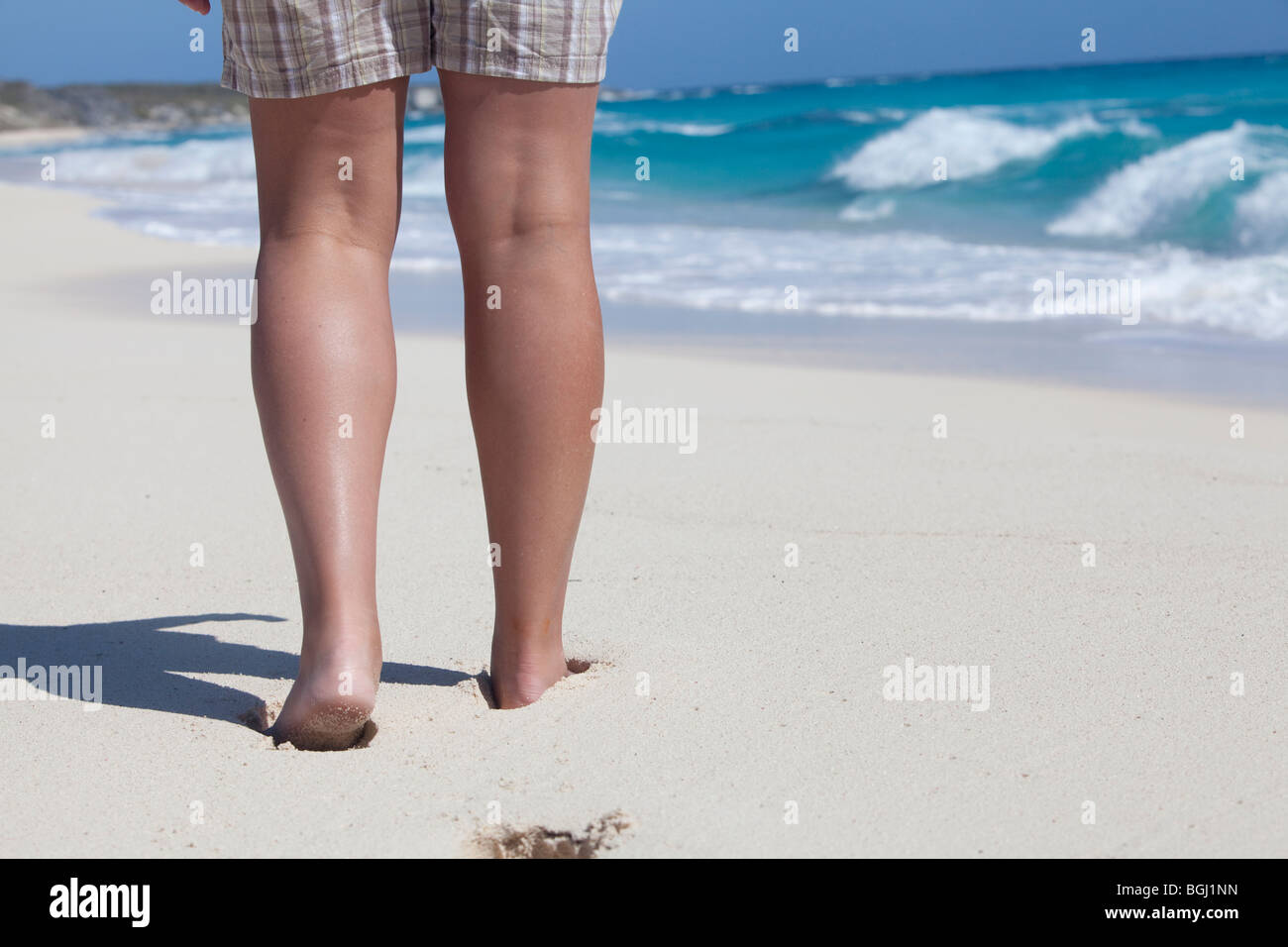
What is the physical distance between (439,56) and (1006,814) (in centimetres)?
99

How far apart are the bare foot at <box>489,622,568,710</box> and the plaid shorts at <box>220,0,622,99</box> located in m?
0.65

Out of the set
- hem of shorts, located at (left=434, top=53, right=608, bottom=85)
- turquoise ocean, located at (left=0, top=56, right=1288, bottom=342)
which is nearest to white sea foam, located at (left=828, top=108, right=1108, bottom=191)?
turquoise ocean, located at (left=0, top=56, right=1288, bottom=342)

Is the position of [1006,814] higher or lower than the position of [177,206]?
higher

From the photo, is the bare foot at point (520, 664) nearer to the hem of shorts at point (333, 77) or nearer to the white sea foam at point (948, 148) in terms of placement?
the hem of shorts at point (333, 77)

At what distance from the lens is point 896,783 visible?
136 centimetres

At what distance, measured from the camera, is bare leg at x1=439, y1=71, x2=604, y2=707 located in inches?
55.7

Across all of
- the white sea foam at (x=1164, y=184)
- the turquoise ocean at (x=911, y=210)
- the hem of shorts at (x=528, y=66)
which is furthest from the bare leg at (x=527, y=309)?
the white sea foam at (x=1164, y=184)

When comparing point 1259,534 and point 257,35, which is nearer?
point 257,35

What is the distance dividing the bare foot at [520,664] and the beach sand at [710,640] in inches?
1.4

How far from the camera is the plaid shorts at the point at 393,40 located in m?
1.33

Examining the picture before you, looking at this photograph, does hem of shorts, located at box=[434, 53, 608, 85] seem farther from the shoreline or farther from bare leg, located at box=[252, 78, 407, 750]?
the shoreline

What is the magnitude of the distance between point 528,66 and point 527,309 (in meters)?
0.26
